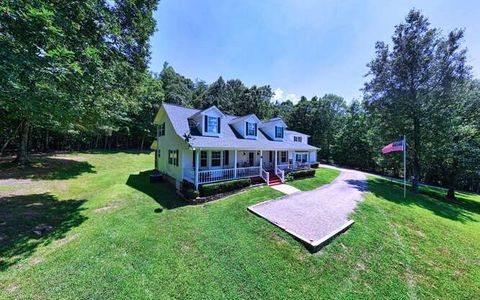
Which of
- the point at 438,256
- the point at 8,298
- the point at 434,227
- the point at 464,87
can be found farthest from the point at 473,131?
the point at 8,298

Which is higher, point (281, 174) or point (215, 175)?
point (215, 175)

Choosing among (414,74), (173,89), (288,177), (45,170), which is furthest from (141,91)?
(173,89)

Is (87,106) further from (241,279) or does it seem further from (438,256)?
(438,256)

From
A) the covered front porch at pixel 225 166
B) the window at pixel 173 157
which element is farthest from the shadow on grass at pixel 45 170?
the covered front porch at pixel 225 166

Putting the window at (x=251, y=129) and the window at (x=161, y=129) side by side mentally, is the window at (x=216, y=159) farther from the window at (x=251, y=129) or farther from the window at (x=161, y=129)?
the window at (x=161, y=129)

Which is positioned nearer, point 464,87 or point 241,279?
point 241,279

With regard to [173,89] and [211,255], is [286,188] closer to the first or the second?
[211,255]

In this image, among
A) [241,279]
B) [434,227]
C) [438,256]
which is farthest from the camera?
[434,227]
